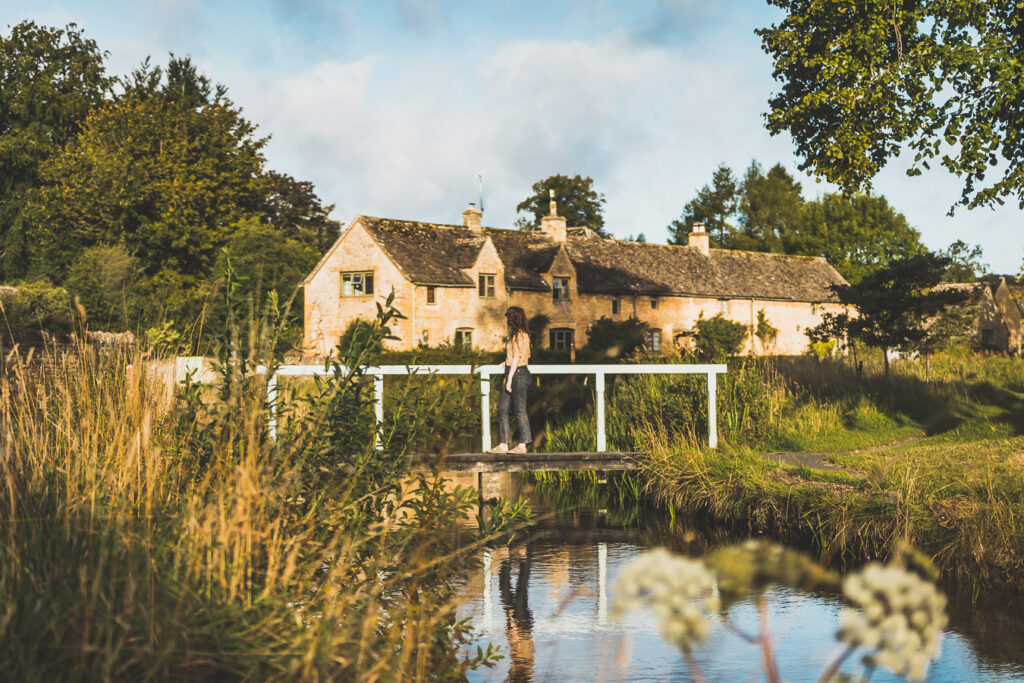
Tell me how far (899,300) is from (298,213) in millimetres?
39740

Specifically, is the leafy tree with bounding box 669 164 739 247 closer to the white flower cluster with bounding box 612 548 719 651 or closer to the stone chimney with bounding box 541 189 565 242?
the stone chimney with bounding box 541 189 565 242

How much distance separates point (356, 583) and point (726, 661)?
11.1 ft

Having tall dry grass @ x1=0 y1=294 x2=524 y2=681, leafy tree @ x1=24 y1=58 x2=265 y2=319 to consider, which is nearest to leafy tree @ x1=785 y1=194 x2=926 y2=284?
leafy tree @ x1=24 y1=58 x2=265 y2=319

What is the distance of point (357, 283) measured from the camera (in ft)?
153

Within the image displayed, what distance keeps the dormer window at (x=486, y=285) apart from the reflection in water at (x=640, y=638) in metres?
38.2

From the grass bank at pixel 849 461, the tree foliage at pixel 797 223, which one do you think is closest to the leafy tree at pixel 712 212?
the tree foliage at pixel 797 223

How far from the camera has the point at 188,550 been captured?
3.52 meters

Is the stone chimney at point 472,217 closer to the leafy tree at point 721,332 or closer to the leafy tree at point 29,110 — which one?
the leafy tree at point 721,332

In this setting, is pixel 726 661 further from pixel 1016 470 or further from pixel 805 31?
pixel 805 31

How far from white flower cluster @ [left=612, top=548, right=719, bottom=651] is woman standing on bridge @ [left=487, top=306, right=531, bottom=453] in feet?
31.7

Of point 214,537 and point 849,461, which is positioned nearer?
point 214,537

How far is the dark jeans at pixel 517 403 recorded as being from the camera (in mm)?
11945

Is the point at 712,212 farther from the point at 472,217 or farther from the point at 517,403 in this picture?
the point at 517,403


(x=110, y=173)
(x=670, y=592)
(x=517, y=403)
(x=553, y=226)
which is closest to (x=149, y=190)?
(x=110, y=173)
